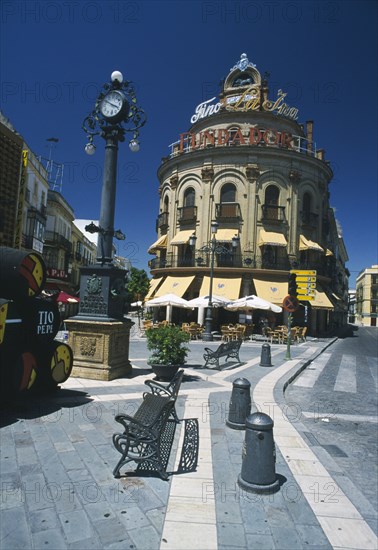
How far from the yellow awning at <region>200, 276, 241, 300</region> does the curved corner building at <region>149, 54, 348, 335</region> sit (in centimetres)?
7

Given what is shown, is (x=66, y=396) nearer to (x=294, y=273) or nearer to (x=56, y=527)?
(x=56, y=527)

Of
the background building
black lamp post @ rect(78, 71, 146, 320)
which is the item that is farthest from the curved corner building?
the background building

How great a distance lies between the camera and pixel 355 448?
6137mm

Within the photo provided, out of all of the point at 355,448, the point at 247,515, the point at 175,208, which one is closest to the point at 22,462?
the point at 247,515

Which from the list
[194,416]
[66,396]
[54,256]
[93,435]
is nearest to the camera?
[93,435]

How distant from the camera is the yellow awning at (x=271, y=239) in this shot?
2822 centimetres

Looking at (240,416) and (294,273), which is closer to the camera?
(240,416)

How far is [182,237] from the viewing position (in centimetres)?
3014

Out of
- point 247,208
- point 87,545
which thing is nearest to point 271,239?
point 247,208

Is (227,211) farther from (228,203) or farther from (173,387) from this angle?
(173,387)

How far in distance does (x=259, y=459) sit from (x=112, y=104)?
371 inches

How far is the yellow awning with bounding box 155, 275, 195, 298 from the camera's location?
1126 inches

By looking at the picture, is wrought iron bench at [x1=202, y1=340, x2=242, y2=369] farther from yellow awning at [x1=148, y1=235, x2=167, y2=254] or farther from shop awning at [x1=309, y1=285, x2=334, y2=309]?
yellow awning at [x1=148, y1=235, x2=167, y2=254]

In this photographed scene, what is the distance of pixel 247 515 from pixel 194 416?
3.13 m
